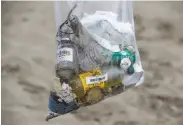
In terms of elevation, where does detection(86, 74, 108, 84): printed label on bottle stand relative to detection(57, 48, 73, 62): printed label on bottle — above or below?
below

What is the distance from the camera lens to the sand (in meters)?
1.35

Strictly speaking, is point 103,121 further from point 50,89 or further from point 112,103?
point 50,89

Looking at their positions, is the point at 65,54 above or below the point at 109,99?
above

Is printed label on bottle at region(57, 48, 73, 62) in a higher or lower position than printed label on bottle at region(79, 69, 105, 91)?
higher

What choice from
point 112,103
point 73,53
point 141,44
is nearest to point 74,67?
point 73,53

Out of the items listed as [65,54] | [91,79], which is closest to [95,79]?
[91,79]

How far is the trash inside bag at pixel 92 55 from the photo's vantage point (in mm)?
1391

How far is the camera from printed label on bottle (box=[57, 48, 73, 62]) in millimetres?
1440

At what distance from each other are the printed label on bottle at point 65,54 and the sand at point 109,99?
50 millimetres

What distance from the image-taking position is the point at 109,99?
1.40 metres

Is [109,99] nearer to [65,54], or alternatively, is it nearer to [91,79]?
[91,79]

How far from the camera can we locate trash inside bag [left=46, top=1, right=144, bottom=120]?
1.39 m

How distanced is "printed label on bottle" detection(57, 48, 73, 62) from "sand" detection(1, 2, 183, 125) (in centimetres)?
5

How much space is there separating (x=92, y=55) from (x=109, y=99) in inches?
6.0
